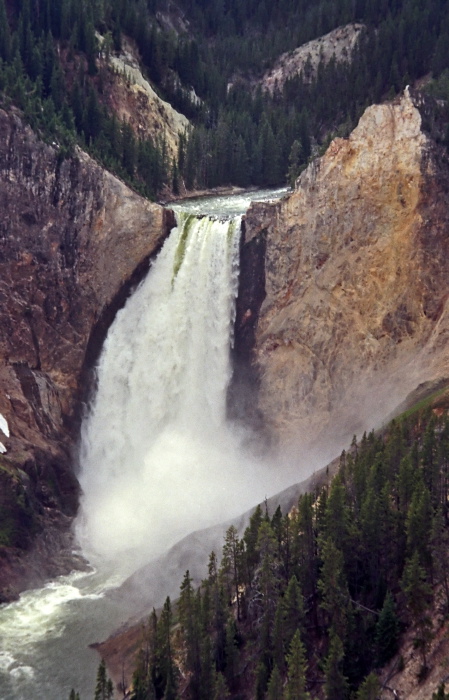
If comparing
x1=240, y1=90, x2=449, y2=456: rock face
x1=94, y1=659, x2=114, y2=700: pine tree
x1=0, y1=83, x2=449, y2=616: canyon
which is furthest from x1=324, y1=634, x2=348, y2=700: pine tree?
x1=240, y1=90, x2=449, y2=456: rock face

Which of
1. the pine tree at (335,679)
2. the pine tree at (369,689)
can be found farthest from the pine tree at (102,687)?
the pine tree at (369,689)

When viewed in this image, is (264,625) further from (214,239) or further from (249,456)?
(214,239)

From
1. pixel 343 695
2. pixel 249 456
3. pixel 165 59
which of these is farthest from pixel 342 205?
pixel 165 59

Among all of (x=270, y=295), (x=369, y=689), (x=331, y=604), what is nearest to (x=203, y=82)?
(x=270, y=295)

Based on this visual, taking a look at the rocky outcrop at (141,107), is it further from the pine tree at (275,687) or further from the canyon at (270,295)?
the pine tree at (275,687)

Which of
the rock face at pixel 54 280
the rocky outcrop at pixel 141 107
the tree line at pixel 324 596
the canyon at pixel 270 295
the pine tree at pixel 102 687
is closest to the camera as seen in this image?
the tree line at pixel 324 596
